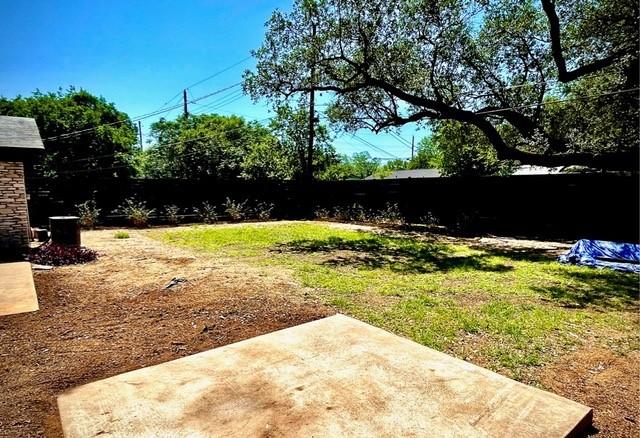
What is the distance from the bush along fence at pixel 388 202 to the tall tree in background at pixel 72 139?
324 inches

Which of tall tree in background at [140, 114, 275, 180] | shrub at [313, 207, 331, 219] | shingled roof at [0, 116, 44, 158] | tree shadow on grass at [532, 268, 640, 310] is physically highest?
tall tree in background at [140, 114, 275, 180]

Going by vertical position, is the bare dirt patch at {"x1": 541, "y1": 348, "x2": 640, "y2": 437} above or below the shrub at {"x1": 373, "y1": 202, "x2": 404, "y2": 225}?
below

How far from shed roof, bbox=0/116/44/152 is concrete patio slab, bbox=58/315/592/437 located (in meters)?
6.67

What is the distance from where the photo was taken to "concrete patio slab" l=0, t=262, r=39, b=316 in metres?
3.78

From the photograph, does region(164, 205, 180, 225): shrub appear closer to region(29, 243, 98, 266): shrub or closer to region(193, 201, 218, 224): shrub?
region(193, 201, 218, 224): shrub

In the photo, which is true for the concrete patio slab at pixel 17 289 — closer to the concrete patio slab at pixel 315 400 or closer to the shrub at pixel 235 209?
the concrete patio slab at pixel 315 400

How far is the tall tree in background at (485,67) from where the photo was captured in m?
8.35

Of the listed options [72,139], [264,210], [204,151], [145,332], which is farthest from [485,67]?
[72,139]

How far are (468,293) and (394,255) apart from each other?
2776mm

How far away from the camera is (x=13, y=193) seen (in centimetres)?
673

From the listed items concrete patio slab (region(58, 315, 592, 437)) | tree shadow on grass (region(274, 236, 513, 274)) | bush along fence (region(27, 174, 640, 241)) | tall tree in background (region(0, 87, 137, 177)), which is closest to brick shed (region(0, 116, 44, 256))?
bush along fence (region(27, 174, 640, 241))

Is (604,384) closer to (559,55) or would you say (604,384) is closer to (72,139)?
(559,55)

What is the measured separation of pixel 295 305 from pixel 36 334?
96.3 inches

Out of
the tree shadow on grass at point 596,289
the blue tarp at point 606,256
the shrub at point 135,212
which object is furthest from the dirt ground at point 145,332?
the shrub at point 135,212
